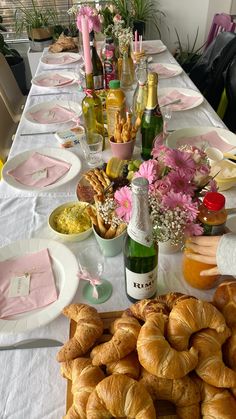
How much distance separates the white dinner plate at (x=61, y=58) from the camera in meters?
2.10

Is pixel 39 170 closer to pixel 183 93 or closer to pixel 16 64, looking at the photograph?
pixel 183 93

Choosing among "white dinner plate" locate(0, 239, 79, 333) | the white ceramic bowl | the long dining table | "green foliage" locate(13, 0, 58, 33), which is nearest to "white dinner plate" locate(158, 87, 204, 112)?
the long dining table

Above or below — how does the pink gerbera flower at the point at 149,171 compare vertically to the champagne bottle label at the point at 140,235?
above

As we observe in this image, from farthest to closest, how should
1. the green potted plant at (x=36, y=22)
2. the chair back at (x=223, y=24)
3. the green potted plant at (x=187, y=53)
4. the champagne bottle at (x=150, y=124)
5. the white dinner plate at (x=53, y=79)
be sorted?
the green potted plant at (x=187, y=53), the green potted plant at (x=36, y=22), the chair back at (x=223, y=24), the white dinner plate at (x=53, y=79), the champagne bottle at (x=150, y=124)

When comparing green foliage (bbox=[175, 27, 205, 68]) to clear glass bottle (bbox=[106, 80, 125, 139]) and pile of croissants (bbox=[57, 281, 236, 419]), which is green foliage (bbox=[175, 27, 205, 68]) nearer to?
clear glass bottle (bbox=[106, 80, 125, 139])

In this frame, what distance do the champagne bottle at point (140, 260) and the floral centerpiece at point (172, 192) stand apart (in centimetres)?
2

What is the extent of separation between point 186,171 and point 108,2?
3000 millimetres

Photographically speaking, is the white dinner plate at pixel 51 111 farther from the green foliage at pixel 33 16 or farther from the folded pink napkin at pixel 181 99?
the green foliage at pixel 33 16

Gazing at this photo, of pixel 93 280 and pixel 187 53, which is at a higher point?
pixel 187 53

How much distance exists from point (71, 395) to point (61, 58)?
2086 mm

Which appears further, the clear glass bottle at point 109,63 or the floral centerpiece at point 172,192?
the clear glass bottle at point 109,63

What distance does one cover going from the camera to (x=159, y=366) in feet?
1.49

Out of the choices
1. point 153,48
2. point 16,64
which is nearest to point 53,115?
point 153,48

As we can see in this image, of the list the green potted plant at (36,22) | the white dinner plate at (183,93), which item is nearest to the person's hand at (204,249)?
the white dinner plate at (183,93)
